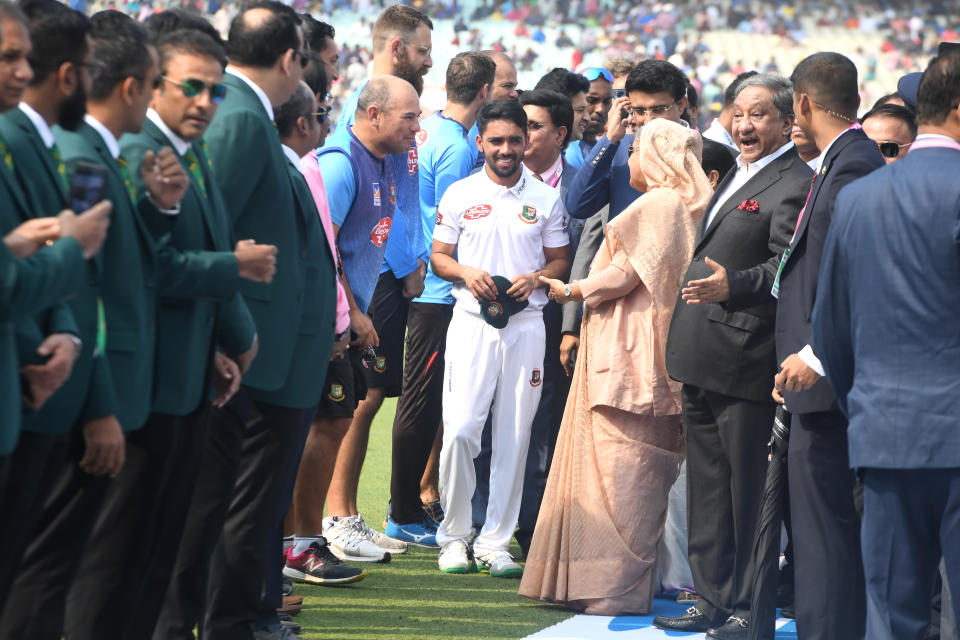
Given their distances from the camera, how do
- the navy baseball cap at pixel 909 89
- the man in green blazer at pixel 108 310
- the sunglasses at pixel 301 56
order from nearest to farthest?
1. the man in green blazer at pixel 108 310
2. the sunglasses at pixel 301 56
3. the navy baseball cap at pixel 909 89

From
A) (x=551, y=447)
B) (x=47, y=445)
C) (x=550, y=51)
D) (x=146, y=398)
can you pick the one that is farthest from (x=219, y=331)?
(x=550, y=51)

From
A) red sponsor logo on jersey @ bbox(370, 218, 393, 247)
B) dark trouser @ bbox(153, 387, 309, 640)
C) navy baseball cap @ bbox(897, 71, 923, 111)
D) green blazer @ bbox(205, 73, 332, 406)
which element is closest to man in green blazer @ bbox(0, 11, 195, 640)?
green blazer @ bbox(205, 73, 332, 406)

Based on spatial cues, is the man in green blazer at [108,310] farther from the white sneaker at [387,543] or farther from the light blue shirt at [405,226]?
the white sneaker at [387,543]

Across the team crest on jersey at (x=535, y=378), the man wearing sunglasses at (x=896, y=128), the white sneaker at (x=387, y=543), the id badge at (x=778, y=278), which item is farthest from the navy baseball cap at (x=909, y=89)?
the white sneaker at (x=387, y=543)

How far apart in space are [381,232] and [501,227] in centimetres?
63

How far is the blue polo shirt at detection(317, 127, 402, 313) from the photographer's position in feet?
17.5

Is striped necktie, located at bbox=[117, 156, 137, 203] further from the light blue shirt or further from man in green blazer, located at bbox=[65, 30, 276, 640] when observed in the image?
the light blue shirt

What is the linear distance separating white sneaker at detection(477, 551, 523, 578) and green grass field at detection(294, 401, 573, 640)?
4 cm

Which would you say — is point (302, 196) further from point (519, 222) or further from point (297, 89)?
point (519, 222)

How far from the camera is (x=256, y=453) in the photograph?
13.0 ft

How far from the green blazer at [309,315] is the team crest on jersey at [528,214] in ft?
6.11

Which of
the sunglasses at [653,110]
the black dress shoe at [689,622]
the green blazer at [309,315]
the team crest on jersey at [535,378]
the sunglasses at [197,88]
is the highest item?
the sunglasses at [653,110]

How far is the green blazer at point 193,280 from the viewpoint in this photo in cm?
319

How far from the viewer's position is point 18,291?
2.43m
